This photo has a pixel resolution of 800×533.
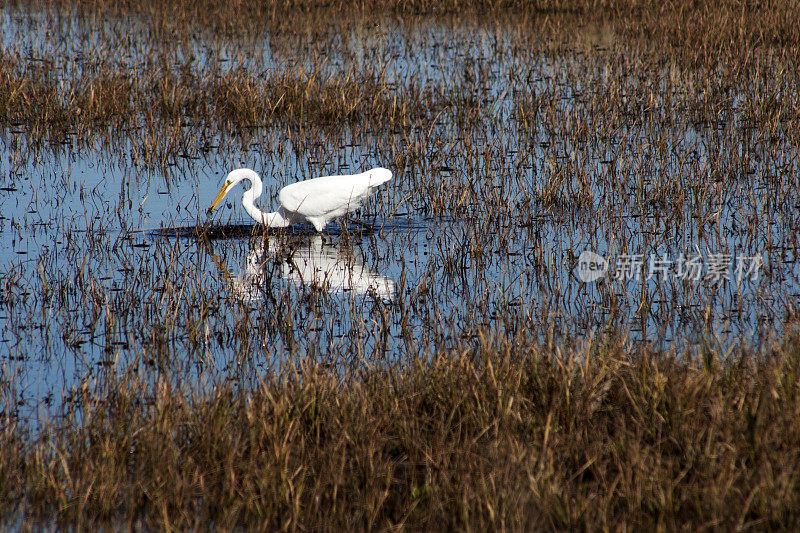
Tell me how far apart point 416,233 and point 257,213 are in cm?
134

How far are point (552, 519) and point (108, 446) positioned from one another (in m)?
1.73

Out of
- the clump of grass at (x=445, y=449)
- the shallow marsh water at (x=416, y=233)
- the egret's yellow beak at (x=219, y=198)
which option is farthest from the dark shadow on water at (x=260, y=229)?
the clump of grass at (x=445, y=449)

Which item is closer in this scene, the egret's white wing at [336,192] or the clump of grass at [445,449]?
the clump of grass at [445,449]

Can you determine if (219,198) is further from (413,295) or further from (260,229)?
(413,295)

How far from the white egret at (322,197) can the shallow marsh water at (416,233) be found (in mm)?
211

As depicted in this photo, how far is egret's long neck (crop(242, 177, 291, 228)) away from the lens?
7.69 m

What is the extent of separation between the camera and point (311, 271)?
22.2 ft

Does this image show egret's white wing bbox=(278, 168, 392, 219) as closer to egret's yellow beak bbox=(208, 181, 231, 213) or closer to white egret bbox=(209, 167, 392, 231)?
white egret bbox=(209, 167, 392, 231)

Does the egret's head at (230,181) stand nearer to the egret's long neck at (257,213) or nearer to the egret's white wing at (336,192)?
the egret's long neck at (257,213)

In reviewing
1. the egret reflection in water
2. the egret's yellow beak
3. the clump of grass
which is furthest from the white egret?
the clump of grass

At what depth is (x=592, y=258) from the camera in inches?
258

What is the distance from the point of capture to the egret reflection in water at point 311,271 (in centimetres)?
612

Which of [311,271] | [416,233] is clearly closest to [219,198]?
[311,271]

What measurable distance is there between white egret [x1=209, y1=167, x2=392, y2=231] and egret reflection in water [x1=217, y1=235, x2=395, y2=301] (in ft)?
0.78
